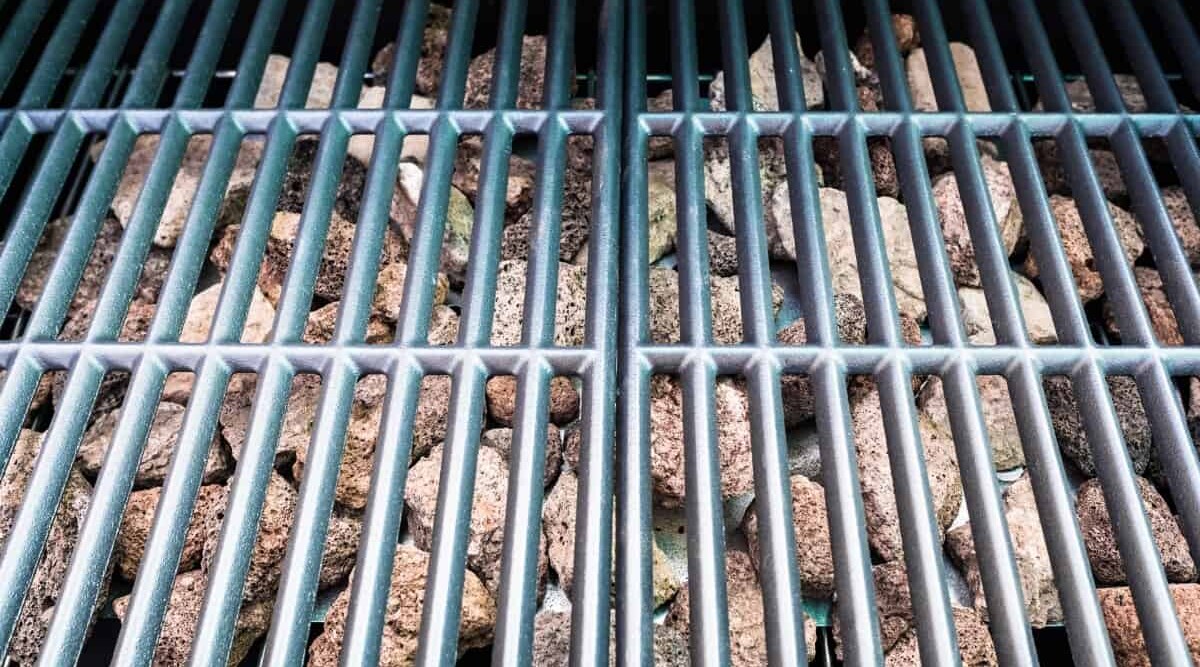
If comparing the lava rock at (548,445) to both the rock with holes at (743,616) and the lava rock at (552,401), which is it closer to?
the lava rock at (552,401)

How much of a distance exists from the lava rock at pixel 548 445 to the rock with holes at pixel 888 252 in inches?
16.1

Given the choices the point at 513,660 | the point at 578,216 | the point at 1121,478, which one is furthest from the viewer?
the point at 578,216

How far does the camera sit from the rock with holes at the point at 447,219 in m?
1.25

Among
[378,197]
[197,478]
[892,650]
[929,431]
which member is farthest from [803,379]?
[197,478]

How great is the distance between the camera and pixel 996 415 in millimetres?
1109

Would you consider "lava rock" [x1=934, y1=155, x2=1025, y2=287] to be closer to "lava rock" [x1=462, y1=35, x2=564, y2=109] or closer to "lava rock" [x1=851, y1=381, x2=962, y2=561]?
"lava rock" [x1=851, y1=381, x2=962, y2=561]

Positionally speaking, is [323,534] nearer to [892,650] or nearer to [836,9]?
[892,650]

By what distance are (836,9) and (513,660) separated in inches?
38.6

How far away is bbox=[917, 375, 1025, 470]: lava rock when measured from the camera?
43.3 inches

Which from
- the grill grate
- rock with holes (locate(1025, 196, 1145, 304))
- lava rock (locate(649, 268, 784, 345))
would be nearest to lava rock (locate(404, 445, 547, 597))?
the grill grate

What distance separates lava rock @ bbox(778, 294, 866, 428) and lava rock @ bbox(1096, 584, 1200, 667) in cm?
35

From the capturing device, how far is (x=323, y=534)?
0.84 metres

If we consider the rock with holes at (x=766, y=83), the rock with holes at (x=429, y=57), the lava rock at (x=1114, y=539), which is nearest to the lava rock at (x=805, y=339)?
the lava rock at (x=1114, y=539)

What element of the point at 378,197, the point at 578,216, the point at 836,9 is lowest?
the point at 378,197
